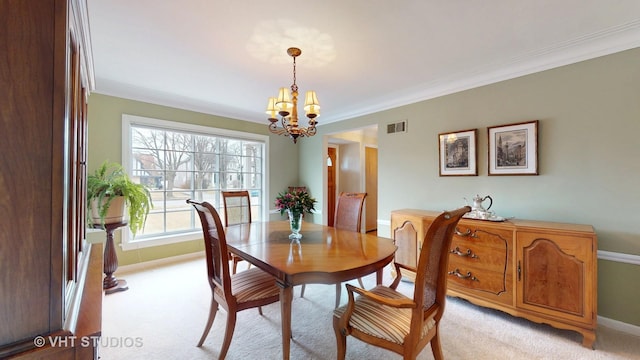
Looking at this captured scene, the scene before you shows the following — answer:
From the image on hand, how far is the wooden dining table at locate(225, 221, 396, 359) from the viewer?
4.73 feet

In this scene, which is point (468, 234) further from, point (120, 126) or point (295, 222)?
point (120, 126)

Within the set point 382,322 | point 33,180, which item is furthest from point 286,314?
point 33,180

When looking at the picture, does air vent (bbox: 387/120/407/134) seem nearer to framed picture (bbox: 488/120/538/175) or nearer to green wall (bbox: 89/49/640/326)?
green wall (bbox: 89/49/640/326)

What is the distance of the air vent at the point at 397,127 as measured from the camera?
3.52 meters

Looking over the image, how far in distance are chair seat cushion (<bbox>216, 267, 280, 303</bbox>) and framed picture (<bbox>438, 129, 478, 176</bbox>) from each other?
241 centimetres

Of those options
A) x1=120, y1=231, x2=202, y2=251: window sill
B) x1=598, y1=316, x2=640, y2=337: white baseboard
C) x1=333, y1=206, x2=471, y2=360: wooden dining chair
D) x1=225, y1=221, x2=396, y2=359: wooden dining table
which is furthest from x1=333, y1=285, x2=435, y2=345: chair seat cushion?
x1=120, y1=231, x2=202, y2=251: window sill

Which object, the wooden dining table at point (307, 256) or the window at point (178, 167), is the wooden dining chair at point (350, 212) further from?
the window at point (178, 167)

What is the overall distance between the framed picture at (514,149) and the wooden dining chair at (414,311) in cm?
167

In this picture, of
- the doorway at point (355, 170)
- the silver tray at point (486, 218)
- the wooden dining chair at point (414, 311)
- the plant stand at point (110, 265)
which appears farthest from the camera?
the doorway at point (355, 170)

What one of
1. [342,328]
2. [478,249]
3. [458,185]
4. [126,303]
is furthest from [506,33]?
[126,303]

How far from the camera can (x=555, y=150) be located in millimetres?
2381

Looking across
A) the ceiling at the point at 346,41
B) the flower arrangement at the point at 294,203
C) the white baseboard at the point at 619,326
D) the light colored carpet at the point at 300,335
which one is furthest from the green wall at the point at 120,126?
the white baseboard at the point at 619,326

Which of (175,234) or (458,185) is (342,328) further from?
(175,234)

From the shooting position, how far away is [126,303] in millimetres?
2535
